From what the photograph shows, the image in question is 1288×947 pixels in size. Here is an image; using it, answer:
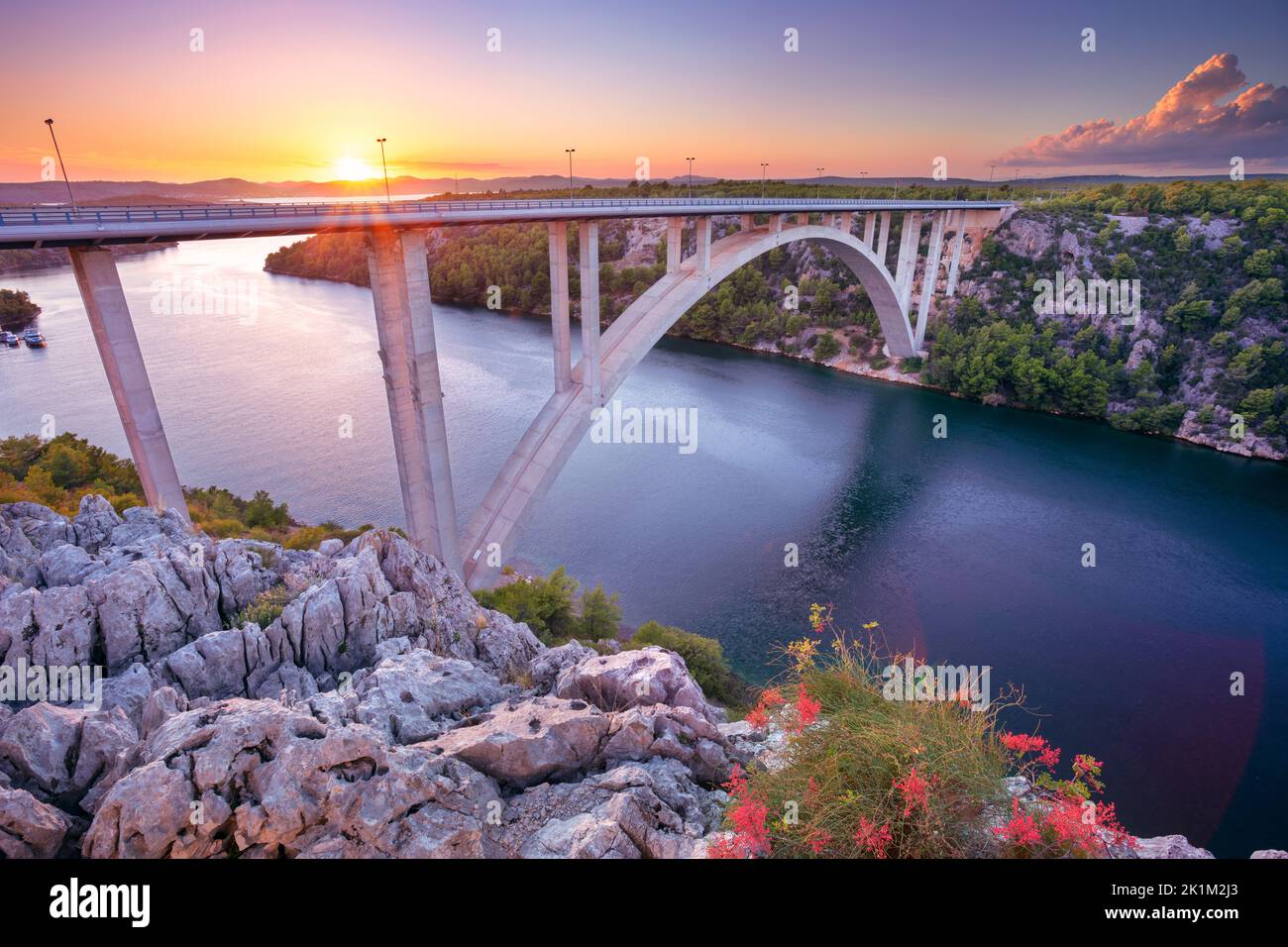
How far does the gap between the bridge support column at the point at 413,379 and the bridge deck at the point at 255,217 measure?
0.70 m

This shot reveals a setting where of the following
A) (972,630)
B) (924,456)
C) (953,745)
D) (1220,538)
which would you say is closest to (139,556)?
(953,745)

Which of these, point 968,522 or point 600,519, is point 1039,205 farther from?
point 600,519

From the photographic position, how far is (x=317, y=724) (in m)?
5.83

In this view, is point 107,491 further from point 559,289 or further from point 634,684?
point 634,684

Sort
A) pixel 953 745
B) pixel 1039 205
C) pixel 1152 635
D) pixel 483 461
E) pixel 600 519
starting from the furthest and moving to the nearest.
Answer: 1. pixel 1039 205
2. pixel 483 461
3. pixel 600 519
4. pixel 1152 635
5. pixel 953 745

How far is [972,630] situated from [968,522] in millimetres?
7646

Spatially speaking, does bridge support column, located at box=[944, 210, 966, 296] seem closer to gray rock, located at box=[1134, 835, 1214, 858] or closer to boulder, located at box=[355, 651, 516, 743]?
gray rock, located at box=[1134, 835, 1214, 858]

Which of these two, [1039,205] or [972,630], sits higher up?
[1039,205]

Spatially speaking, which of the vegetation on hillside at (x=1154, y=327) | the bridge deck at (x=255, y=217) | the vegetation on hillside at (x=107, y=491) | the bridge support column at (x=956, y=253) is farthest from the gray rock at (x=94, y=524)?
the bridge support column at (x=956, y=253)

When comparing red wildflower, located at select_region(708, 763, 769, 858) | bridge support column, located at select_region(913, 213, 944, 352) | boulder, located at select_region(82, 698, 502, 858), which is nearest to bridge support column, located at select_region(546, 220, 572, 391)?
boulder, located at select_region(82, 698, 502, 858)

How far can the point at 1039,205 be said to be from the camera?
2014 inches

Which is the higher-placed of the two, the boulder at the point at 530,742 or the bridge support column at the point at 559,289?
the bridge support column at the point at 559,289

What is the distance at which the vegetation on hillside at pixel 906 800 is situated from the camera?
4.23 m

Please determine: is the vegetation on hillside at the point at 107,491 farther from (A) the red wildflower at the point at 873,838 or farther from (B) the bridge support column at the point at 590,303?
(A) the red wildflower at the point at 873,838
